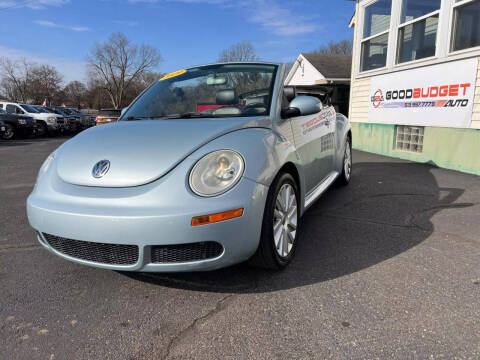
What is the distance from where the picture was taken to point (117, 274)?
2.64m

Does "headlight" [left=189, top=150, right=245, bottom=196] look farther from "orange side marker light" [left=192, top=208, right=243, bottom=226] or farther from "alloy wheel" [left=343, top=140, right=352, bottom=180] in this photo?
"alloy wheel" [left=343, top=140, right=352, bottom=180]

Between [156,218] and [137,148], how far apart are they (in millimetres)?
589

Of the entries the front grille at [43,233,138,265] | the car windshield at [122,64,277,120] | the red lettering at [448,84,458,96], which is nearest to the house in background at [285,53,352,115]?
the red lettering at [448,84,458,96]

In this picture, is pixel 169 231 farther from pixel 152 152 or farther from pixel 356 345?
pixel 356 345

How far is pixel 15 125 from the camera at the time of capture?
15922 millimetres

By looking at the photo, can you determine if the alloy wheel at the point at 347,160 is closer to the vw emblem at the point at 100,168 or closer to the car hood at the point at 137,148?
the car hood at the point at 137,148

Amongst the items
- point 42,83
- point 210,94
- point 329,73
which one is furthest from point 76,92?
point 210,94

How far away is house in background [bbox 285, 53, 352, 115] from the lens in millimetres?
18422

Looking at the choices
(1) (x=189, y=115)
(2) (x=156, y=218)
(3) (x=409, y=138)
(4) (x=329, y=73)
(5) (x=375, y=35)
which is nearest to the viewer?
(2) (x=156, y=218)

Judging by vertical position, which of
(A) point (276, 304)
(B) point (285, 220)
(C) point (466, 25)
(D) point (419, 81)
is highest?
(C) point (466, 25)

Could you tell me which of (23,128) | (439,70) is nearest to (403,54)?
(439,70)

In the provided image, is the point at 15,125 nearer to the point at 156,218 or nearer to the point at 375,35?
the point at 375,35

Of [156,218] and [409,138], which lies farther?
[409,138]

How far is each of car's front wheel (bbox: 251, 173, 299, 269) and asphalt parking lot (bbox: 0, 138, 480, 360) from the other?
6.1 inches
